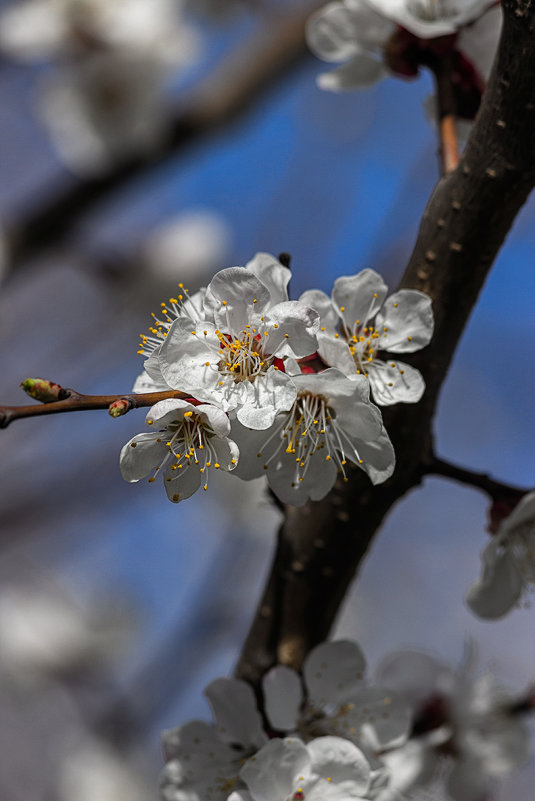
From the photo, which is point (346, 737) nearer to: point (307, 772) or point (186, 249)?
point (307, 772)

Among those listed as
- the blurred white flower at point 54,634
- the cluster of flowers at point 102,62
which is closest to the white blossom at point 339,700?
the cluster of flowers at point 102,62

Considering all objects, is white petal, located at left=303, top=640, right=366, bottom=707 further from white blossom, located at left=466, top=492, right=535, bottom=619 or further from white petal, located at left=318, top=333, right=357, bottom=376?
white petal, located at left=318, top=333, right=357, bottom=376

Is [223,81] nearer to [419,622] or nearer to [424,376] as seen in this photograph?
[424,376]

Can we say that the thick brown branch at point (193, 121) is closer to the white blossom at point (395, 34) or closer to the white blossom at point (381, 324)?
the white blossom at point (395, 34)

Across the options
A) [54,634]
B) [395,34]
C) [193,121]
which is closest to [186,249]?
[193,121]

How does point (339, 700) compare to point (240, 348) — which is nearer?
point (240, 348)
